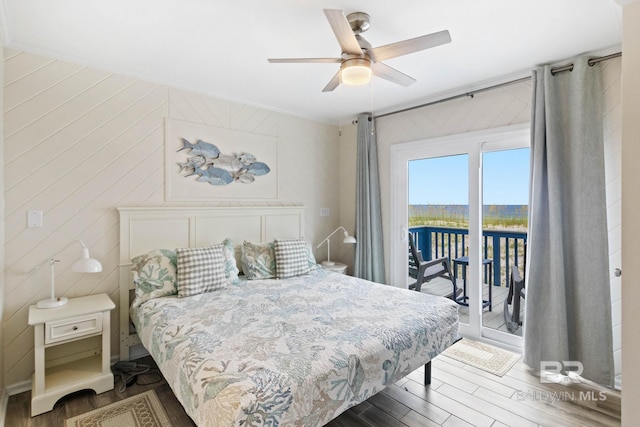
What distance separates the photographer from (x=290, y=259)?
324cm

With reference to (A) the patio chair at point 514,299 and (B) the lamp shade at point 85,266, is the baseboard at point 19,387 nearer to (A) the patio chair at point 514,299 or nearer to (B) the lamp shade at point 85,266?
(B) the lamp shade at point 85,266

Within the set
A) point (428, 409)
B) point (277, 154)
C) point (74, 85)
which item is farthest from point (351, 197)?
point (74, 85)

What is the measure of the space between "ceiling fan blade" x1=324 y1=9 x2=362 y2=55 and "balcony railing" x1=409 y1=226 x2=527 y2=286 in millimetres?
2299

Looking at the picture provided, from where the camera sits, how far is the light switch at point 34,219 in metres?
2.33

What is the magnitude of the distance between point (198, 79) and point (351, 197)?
238 cm

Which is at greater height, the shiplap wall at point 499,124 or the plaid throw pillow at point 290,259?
the shiplap wall at point 499,124

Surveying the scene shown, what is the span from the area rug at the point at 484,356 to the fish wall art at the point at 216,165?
107 inches

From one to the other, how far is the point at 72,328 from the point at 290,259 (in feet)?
5.94

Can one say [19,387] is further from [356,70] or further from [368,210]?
[368,210]

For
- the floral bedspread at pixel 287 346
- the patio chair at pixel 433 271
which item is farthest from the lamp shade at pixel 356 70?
the patio chair at pixel 433 271

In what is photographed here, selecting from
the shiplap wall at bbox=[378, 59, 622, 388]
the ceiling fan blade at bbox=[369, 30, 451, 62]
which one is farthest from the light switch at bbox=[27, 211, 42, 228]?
the shiplap wall at bbox=[378, 59, 622, 388]

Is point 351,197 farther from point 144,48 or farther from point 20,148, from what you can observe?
point 20,148

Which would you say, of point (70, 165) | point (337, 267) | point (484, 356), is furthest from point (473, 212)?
point (70, 165)

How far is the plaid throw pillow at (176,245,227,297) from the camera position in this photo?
8.40 ft
